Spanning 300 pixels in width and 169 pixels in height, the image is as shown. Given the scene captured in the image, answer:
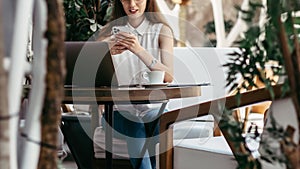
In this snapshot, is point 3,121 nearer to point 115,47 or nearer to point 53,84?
point 53,84

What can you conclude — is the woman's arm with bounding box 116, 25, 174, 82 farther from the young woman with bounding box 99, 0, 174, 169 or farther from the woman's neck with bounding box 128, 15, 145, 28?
the woman's neck with bounding box 128, 15, 145, 28

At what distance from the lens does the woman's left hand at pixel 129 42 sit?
9.96 ft

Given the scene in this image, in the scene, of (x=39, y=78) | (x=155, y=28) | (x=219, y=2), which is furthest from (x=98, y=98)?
(x=219, y=2)

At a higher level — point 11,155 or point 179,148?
point 11,155

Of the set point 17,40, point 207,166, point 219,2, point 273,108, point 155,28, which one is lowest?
point 207,166

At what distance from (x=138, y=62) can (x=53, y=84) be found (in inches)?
95.0

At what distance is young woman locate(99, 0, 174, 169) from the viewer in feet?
10.9

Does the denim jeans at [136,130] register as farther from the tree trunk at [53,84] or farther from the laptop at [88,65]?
the tree trunk at [53,84]

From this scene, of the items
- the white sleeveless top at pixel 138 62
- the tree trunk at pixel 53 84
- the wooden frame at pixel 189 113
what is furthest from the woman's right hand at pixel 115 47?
the tree trunk at pixel 53 84

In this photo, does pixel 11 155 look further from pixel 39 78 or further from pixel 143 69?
pixel 143 69

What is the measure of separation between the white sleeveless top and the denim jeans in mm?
41

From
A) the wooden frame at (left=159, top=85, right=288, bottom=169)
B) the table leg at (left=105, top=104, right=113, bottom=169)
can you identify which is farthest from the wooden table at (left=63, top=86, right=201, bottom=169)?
the table leg at (left=105, top=104, right=113, bottom=169)

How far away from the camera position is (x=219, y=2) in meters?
7.17

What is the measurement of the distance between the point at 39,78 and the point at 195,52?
3566 mm
